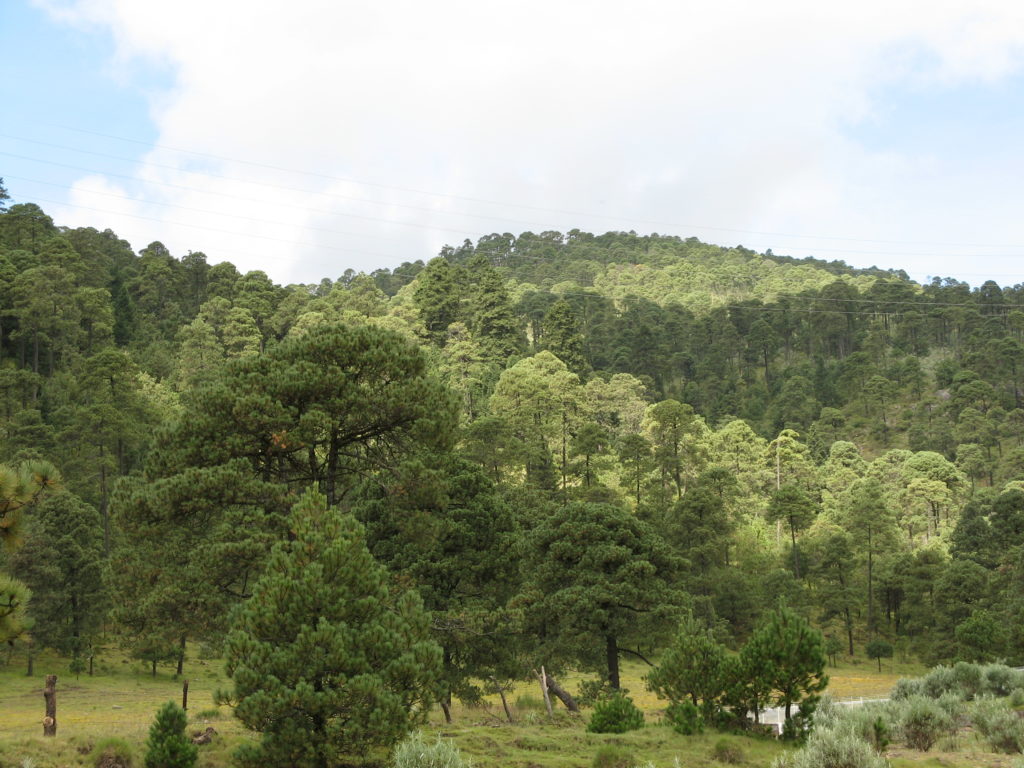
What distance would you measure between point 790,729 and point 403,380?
11.3 meters

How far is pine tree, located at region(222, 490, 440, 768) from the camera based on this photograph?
494 inches

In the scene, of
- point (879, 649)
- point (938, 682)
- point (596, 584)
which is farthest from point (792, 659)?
point (879, 649)

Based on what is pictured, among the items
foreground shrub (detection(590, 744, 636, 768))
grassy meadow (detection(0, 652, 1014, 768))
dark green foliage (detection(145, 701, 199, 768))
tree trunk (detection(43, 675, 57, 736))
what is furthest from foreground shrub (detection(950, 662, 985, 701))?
tree trunk (detection(43, 675, 57, 736))

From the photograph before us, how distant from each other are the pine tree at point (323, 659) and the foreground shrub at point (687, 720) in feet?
20.0

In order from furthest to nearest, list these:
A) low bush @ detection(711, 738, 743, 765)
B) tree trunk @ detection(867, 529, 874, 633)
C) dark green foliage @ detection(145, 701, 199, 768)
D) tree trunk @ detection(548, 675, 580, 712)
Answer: tree trunk @ detection(867, 529, 874, 633) < tree trunk @ detection(548, 675, 580, 712) < low bush @ detection(711, 738, 743, 765) < dark green foliage @ detection(145, 701, 199, 768)

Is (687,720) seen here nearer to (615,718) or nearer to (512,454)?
(615,718)

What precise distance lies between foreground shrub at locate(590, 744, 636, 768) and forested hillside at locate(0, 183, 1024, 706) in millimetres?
6614

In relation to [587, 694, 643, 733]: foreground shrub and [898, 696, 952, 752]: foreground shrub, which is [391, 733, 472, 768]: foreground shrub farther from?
[898, 696, 952, 752]: foreground shrub

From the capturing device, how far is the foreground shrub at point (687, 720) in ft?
57.3

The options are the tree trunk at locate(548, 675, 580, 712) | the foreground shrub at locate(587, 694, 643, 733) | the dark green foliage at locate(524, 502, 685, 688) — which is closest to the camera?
the foreground shrub at locate(587, 694, 643, 733)

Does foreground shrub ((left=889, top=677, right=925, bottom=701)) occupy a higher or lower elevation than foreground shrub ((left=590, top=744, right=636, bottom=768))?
lower

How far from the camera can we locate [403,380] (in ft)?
69.2

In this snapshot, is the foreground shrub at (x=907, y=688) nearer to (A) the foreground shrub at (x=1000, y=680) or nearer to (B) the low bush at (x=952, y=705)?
(A) the foreground shrub at (x=1000, y=680)

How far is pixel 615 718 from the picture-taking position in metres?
19.0
